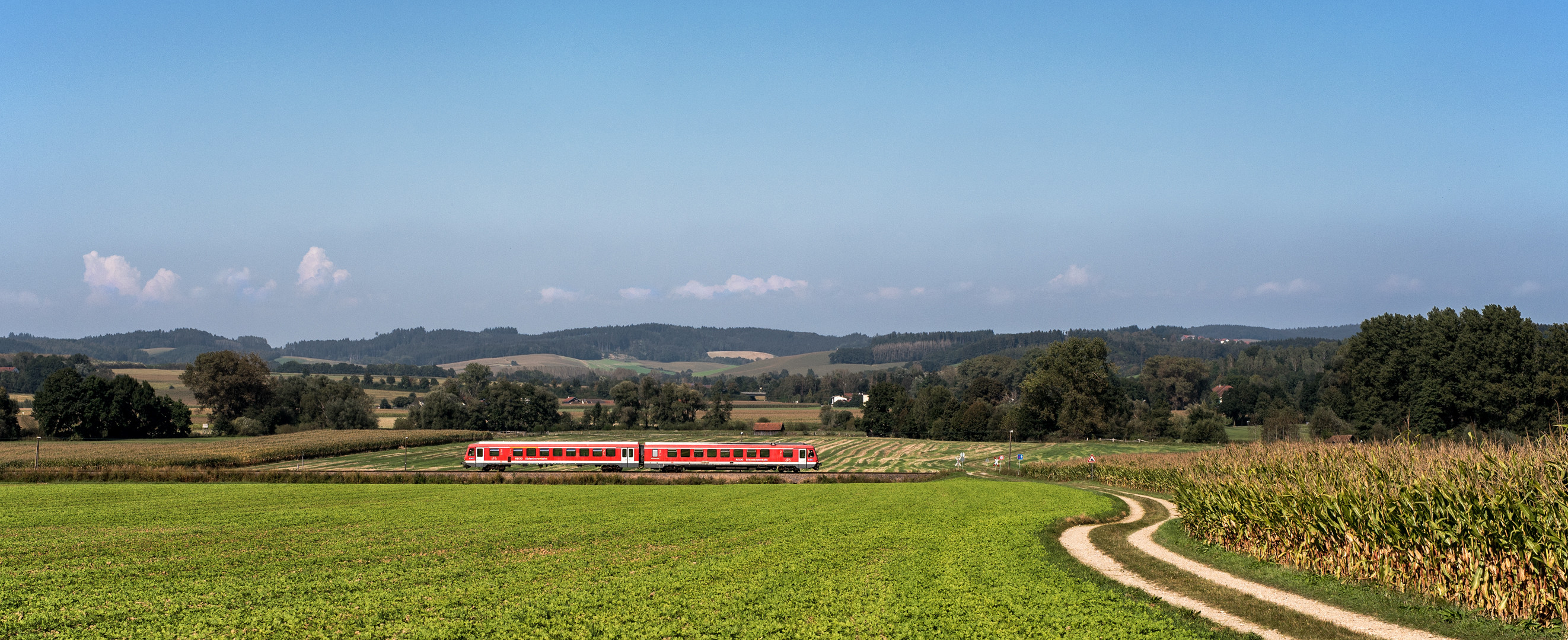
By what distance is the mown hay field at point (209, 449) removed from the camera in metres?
69.9

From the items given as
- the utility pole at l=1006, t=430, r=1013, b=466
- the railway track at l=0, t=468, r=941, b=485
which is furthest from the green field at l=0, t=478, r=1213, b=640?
the utility pole at l=1006, t=430, r=1013, b=466

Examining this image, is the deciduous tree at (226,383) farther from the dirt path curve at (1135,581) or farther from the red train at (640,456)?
the dirt path curve at (1135,581)

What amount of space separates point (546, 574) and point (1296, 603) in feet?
49.7

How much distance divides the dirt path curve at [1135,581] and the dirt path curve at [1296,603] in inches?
55.9

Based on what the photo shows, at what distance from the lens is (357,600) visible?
54.9ft

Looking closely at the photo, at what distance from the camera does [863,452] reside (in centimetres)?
10175

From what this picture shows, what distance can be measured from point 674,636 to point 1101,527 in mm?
22113

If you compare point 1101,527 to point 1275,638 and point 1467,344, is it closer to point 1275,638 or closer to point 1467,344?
point 1275,638

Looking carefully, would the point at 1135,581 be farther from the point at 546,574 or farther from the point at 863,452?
the point at 863,452

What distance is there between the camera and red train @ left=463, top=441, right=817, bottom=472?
246ft

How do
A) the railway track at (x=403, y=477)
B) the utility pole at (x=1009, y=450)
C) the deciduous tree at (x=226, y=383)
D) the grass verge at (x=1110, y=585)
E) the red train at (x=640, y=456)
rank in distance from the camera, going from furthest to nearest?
1. the deciduous tree at (x=226, y=383)
2. the utility pole at (x=1009, y=450)
3. the red train at (x=640, y=456)
4. the railway track at (x=403, y=477)
5. the grass verge at (x=1110, y=585)

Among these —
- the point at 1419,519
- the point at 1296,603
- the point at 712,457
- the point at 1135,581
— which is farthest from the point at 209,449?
the point at 1419,519

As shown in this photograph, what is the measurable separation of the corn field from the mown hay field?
2564 inches

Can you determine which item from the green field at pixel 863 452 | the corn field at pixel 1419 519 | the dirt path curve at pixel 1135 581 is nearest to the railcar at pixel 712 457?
the green field at pixel 863 452
